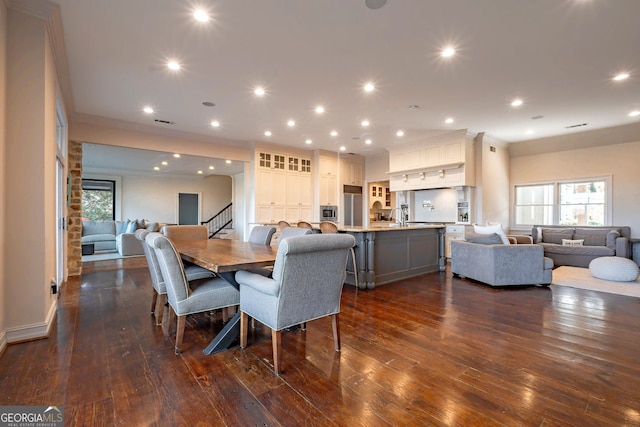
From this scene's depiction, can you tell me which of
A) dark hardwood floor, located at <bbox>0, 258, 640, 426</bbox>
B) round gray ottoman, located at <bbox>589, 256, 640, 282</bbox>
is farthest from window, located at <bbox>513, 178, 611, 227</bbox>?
dark hardwood floor, located at <bbox>0, 258, 640, 426</bbox>

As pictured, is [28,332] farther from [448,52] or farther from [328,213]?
[328,213]

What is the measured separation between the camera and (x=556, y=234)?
21.9ft

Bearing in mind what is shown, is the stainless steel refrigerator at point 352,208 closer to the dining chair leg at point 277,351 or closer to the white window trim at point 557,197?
the white window trim at point 557,197

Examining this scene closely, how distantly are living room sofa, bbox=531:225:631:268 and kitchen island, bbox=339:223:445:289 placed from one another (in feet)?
7.29

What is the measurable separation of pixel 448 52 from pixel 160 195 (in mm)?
10621

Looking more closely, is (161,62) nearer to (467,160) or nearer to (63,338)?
(63,338)

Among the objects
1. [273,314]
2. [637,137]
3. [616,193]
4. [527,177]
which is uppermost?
[637,137]

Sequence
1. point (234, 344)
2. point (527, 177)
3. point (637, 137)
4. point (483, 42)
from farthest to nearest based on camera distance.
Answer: point (527, 177), point (637, 137), point (483, 42), point (234, 344)

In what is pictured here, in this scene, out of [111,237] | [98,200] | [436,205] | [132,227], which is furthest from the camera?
[98,200]

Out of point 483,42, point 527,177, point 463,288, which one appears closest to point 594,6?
point 483,42

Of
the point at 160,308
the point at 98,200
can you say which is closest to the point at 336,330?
the point at 160,308

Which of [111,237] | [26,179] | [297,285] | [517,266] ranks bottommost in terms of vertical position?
[517,266]

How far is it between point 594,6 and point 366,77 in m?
2.16

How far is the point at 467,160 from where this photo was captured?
255 inches
